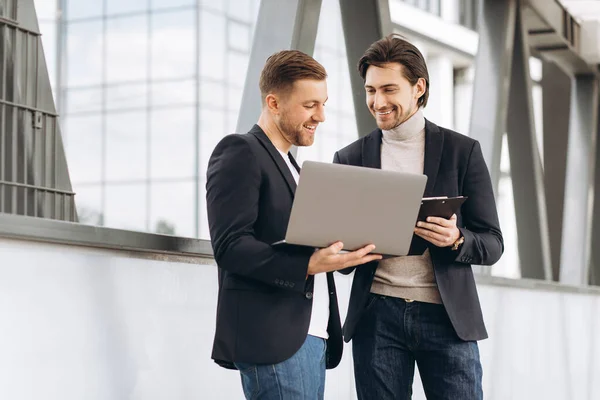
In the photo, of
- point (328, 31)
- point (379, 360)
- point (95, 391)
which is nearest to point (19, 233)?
point (95, 391)

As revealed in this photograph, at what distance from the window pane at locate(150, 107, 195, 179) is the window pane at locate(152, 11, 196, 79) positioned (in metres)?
1.41

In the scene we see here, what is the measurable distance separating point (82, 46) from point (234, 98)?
277 inches

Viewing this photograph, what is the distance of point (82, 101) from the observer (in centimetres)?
3425

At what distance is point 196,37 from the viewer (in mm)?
32594

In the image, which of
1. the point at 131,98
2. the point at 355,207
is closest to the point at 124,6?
the point at 131,98

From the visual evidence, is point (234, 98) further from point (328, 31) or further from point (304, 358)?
point (304, 358)

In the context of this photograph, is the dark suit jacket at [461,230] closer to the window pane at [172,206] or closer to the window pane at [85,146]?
the window pane at [172,206]

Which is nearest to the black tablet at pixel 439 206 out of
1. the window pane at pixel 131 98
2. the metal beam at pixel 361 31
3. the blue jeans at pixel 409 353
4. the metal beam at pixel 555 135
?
the blue jeans at pixel 409 353

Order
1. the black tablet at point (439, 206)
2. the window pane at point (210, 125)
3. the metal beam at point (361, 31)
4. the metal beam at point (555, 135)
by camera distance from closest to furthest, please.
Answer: the black tablet at point (439, 206) < the metal beam at point (361, 31) < the metal beam at point (555, 135) < the window pane at point (210, 125)

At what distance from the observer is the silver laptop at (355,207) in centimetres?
208

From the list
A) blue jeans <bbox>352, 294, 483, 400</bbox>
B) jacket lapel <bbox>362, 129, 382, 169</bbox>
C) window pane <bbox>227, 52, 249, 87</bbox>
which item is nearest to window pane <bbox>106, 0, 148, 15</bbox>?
window pane <bbox>227, 52, 249, 87</bbox>

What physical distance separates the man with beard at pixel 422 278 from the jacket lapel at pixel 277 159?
A: 42 cm

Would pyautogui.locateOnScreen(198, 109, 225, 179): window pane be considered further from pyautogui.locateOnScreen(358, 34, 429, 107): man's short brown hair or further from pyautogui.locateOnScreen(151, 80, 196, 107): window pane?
pyautogui.locateOnScreen(358, 34, 429, 107): man's short brown hair

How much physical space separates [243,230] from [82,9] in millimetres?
34087
